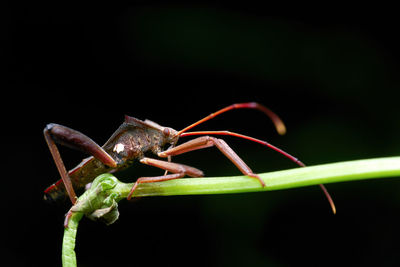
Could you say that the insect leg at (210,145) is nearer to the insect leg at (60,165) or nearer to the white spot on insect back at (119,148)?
the white spot on insect back at (119,148)

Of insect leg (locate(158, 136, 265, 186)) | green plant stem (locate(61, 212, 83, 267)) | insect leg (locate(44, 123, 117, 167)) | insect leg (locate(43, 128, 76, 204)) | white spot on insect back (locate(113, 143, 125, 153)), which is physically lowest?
green plant stem (locate(61, 212, 83, 267))

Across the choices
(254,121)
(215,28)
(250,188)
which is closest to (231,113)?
(254,121)

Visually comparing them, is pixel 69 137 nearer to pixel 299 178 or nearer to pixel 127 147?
pixel 127 147

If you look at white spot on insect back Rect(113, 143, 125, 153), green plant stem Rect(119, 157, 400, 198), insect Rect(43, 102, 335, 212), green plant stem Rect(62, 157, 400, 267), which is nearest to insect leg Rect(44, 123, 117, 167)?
insect Rect(43, 102, 335, 212)

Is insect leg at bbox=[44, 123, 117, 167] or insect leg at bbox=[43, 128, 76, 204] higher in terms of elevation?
insect leg at bbox=[44, 123, 117, 167]

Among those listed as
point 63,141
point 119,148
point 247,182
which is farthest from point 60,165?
point 247,182

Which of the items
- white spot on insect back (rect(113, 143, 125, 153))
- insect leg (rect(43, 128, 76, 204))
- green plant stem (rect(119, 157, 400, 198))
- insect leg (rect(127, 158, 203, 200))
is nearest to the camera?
green plant stem (rect(119, 157, 400, 198))

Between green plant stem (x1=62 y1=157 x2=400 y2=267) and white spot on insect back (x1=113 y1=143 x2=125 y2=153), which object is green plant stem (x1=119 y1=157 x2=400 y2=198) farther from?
white spot on insect back (x1=113 y1=143 x2=125 y2=153)

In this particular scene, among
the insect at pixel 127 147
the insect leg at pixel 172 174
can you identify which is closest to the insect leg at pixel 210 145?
the insect at pixel 127 147

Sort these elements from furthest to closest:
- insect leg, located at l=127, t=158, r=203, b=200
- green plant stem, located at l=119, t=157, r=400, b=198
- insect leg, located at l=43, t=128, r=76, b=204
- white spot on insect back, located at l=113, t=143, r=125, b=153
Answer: white spot on insect back, located at l=113, t=143, r=125, b=153 < insect leg, located at l=43, t=128, r=76, b=204 < insect leg, located at l=127, t=158, r=203, b=200 < green plant stem, located at l=119, t=157, r=400, b=198
